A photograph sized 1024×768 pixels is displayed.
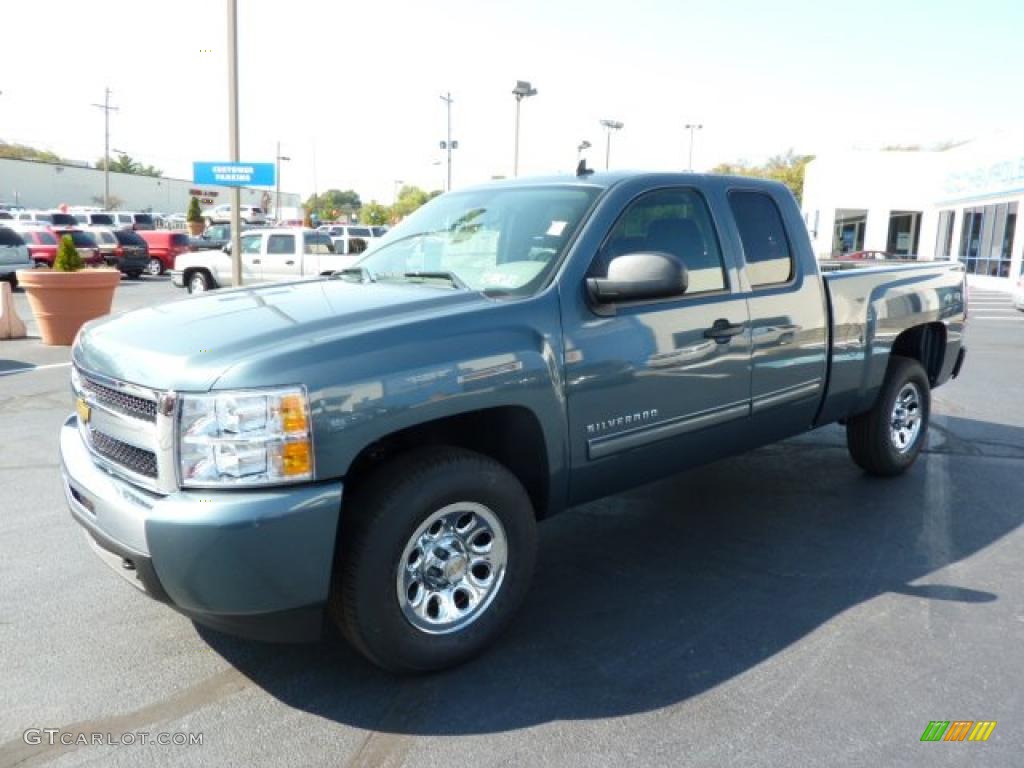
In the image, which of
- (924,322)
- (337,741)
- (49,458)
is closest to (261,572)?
(337,741)

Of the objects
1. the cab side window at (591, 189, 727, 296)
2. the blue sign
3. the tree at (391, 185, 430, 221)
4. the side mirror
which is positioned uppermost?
the tree at (391, 185, 430, 221)

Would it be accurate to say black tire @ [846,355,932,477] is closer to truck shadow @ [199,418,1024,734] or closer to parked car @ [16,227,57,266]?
truck shadow @ [199,418,1024,734]

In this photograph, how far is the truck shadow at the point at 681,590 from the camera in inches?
125

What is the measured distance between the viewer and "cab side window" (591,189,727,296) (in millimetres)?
3969

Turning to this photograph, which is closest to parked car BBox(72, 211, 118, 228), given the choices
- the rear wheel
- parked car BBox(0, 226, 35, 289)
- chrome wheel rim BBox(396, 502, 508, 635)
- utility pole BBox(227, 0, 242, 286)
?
parked car BBox(0, 226, 35, 289)

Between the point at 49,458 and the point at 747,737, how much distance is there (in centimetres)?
533

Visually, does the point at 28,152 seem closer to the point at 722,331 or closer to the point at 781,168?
the point at 781,168

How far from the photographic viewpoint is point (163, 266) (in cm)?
2877

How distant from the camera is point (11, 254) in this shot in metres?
19.8

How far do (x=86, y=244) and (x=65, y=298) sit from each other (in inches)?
605

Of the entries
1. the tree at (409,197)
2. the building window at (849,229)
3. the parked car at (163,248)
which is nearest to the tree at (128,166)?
the tree at (409,197)

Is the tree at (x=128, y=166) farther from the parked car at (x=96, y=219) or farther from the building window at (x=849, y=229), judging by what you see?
the building window at (x=849, y=229)

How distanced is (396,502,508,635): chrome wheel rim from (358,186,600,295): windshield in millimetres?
973

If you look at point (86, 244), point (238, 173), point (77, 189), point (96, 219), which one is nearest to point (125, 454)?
point (238, 173)
